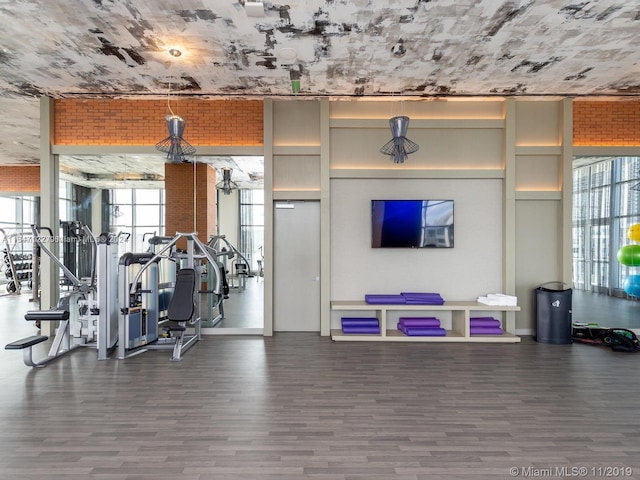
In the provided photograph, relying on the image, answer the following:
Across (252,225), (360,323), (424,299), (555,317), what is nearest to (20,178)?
(252,225)

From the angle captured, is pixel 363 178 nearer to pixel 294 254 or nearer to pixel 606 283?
pixel 294 254

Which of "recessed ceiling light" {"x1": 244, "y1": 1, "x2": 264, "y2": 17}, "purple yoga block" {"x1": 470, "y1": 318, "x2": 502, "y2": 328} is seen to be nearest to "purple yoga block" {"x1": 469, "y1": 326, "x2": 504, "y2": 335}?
"purple yoga block" {"x1": 470, "y1": 318, "x2": 502, "y2": 328}

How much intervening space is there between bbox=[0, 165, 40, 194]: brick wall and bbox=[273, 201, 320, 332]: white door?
960 centimetres

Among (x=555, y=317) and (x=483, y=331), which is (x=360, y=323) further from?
(x=555, y=317)

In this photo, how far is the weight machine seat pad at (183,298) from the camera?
4.62 meters

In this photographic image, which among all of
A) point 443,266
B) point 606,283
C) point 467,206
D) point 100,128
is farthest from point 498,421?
point 606,283

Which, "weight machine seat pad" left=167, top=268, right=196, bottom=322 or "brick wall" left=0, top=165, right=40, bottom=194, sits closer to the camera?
"weight machine seat pad" left=167, top=268, right=196, bottom=322

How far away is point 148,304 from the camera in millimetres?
5086

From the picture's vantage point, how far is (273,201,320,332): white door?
5.63m

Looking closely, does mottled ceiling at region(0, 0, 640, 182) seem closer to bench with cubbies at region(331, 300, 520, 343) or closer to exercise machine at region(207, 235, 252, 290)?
exercise machine at region(207, 235, 252, 290)

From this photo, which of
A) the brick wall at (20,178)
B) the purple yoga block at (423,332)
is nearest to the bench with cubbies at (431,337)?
the purple yoga block at (423,332)

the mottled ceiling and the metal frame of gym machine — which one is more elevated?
the mottled ceiling

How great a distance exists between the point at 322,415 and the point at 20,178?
40.9 feet

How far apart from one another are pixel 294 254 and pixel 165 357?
2.27 metres
